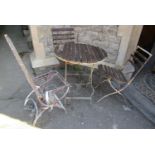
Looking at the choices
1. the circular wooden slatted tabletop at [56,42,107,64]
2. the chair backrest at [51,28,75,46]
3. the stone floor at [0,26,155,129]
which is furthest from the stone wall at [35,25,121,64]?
the stone floor at [0,26,155,129]

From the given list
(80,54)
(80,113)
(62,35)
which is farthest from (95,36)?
(80,113)

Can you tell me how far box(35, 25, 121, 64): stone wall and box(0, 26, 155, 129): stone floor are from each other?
0.84 meters

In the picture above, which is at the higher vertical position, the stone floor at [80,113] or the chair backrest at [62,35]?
the chair backrest at [62,35]

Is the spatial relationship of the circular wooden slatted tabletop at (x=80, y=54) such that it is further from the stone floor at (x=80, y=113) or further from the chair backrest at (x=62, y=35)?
the stone floor at (x=80, y=113)

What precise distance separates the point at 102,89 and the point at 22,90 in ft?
4.94

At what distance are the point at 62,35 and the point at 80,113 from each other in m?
1.54

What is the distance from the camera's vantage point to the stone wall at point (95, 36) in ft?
10.4

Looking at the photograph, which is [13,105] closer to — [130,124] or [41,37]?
[41,37]

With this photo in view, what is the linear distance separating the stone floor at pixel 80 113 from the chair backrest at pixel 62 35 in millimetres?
1032

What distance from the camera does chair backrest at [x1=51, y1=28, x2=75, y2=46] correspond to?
10.4 feet

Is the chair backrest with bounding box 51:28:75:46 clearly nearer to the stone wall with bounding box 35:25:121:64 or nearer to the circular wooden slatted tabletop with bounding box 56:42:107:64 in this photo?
the stone wall with bounding box 35:25:121:64

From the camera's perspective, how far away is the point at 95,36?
10.9 ft

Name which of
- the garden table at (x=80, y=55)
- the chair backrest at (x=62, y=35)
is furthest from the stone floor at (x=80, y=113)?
the chair backrest at (x=62, y=35)
